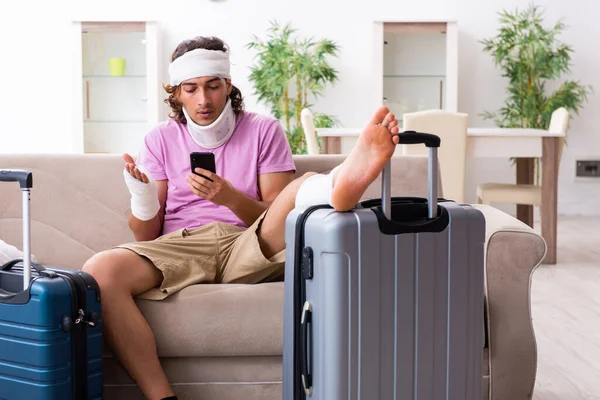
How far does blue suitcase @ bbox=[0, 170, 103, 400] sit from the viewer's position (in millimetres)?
1742

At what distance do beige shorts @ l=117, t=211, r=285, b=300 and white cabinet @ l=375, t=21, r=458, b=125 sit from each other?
15.0 ft

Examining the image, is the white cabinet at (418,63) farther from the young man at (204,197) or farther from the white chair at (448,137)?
the young man at (204,197)

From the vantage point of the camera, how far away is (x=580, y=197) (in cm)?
706

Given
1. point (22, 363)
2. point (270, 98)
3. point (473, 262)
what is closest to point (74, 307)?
point (22, 363)

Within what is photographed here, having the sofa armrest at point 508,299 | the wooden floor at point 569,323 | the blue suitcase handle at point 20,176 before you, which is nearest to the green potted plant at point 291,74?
the wooden floor at point 569,323

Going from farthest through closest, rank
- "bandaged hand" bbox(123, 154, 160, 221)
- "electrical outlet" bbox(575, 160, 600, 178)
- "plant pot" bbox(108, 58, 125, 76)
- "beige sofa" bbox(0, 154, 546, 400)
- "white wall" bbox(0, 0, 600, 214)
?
"electrical outlet" bbox(575, 160, 600, 178) < "white wall" bbox(0, 0, 600, 214) < "plant pot" bbox(108, 58, 125, 76) < "bandaged hand" bbox(123, 154, 160, 221) < "beige sofa" bbox(0, 154, 546, 400)

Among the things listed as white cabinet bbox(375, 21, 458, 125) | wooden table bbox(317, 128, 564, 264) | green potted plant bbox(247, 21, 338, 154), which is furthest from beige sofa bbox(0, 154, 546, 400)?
white cabinet bbox(375, 21, 458, 125)

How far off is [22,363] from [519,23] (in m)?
5.57

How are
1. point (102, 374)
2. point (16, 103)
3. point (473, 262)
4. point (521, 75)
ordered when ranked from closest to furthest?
point (473, 262)
point (102, 374)
point (521, 75)
point (16, 103)

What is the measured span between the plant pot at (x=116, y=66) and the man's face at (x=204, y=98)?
438 centimetres

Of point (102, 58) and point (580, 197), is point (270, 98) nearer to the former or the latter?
point (102, 58)

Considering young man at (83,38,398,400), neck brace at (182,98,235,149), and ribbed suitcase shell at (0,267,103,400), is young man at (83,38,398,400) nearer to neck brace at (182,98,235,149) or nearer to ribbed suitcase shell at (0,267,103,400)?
neck brace at (182,98,235,149)

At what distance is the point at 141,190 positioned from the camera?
211cm

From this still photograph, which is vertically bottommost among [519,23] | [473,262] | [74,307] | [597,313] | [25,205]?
[597,313]
